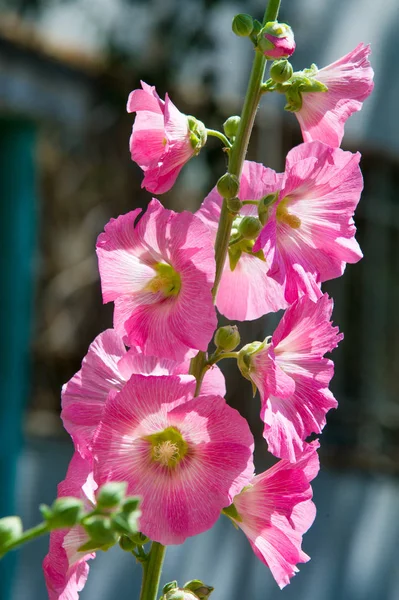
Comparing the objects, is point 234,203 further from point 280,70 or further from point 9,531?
point 9,531

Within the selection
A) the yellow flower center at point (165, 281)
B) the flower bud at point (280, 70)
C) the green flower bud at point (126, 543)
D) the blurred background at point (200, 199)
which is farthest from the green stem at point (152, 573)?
the blurred background at point (200, 199)

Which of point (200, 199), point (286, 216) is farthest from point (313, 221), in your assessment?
point (200, 199)

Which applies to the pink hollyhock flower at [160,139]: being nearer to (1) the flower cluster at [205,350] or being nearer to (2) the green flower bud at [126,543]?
(1) the flower cluster at [205,350]

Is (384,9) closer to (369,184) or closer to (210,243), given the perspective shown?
(369,184)

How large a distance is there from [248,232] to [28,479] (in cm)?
354

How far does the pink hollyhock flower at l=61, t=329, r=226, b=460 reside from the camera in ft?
1.76

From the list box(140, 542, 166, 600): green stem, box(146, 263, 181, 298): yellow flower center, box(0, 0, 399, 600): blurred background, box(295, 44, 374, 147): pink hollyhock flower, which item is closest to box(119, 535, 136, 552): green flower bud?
box(140, 542, 166, 600): green stem

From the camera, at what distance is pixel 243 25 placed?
0.56m

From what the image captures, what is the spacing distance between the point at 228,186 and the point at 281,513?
0.57 ft

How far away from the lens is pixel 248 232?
531mm

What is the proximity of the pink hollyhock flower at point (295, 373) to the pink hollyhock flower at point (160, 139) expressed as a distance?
0.10 meters

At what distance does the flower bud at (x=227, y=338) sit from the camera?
557 millimetres

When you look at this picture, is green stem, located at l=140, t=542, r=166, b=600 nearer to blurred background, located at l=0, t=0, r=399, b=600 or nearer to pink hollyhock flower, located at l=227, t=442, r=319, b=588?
pink hollyhock flower, located at l=227, t=442, r=319, b=588

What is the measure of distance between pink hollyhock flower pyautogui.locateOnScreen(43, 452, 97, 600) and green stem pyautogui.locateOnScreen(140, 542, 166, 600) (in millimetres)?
30
